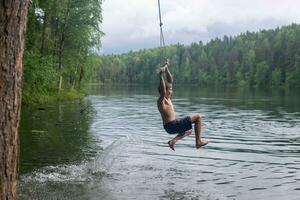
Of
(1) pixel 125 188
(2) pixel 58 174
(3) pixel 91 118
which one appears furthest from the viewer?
(3) pixel 91 118

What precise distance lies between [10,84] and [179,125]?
354 inches

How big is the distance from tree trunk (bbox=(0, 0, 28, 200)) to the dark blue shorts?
871 cm

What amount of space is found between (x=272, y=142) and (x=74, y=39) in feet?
132

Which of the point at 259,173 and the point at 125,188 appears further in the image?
the point at 259,173

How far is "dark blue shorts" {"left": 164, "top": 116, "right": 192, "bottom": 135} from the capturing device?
1400 centimetres

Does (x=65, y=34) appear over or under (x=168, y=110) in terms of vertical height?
over

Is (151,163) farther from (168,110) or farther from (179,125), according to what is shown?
(168,110)

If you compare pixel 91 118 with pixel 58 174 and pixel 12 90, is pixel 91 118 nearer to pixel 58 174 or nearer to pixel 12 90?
pixel 58 174

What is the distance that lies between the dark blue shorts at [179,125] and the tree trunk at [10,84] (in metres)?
8.71

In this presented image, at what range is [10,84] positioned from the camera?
5453mm

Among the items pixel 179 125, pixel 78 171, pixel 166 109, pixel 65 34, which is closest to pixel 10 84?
pixel 166 109

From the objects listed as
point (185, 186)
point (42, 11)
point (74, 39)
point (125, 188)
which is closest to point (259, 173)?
point (185, 186)

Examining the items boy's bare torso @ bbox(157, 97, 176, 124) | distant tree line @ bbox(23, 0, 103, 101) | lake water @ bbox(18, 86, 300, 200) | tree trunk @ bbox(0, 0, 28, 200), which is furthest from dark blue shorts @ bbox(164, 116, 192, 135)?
distant tree line @ bbox(23, 0, 103, 101)

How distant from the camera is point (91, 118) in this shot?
39375mm
